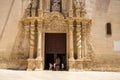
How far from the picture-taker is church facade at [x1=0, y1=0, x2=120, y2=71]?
18047 mm

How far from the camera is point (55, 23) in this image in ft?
61.1

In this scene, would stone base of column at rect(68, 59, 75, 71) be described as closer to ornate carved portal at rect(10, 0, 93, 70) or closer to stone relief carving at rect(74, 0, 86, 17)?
ornate carved portal at rect(10, 0, 93, 70)

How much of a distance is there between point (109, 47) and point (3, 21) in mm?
8741

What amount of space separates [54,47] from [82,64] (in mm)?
2756

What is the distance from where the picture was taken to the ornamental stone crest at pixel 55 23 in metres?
18.6

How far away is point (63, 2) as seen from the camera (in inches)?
750

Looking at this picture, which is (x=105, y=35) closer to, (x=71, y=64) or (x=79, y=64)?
(x=79, y=64)

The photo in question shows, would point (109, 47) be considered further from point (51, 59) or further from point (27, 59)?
point (27, 59)

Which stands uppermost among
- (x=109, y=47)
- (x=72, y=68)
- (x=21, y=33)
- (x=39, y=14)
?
(x=39, y=14)

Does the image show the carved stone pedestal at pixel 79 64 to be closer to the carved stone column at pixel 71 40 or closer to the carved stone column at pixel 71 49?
the carved stone column at pixel 71 49

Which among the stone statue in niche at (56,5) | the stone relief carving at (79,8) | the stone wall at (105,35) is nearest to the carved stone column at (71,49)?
the stone relief carving at (79,8)

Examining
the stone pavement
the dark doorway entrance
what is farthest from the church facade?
the stone pavement

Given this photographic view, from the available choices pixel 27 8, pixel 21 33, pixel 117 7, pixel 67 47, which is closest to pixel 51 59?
pixel 67 47

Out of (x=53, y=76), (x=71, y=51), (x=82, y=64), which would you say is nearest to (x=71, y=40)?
(x=71, y=51)
